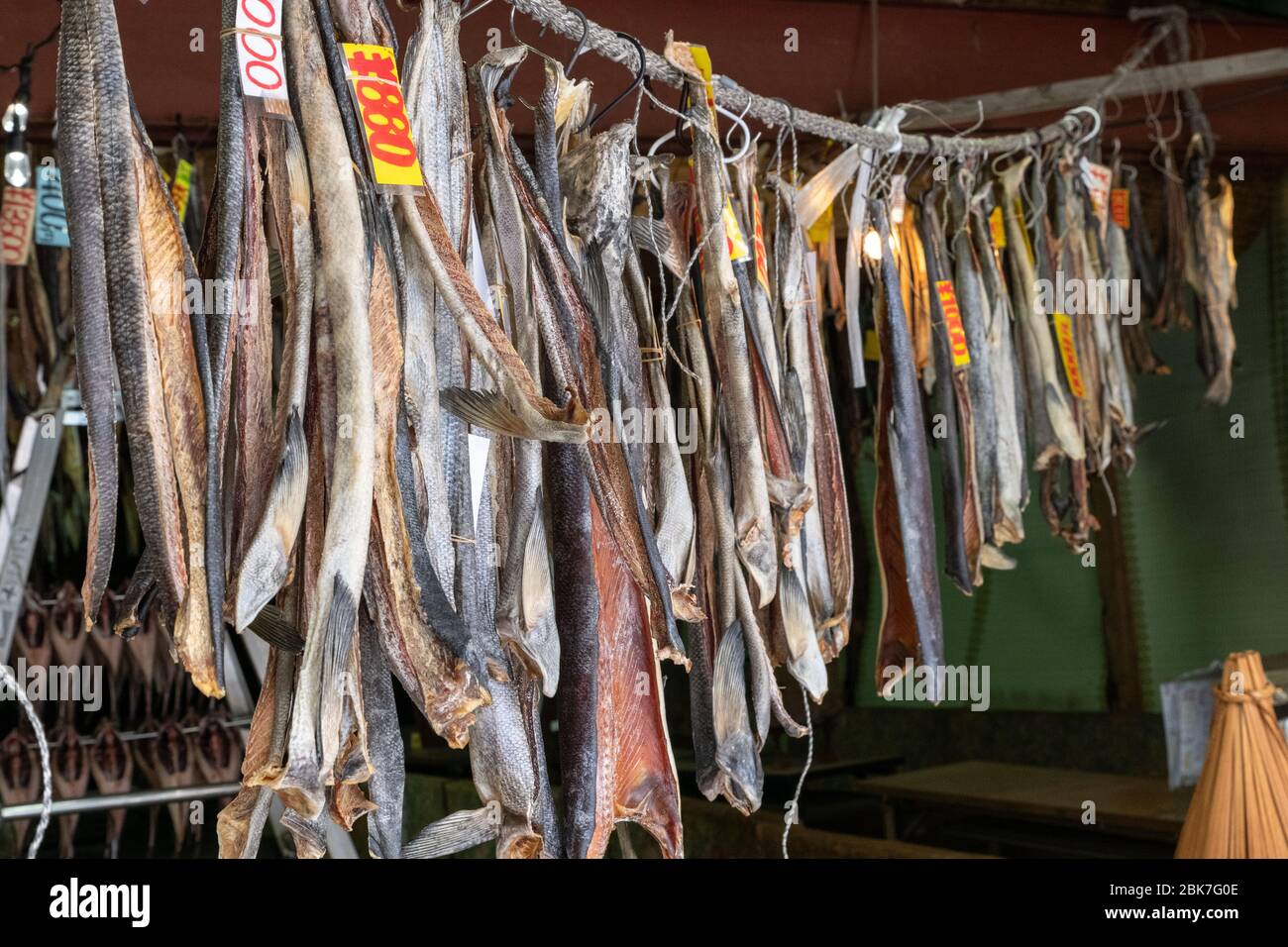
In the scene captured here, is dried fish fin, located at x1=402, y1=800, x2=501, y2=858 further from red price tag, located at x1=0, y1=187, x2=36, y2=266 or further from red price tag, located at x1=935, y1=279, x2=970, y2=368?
red price tag, located at x1=0, y1=187, x2=36, y2=266

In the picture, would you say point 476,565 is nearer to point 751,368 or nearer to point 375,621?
point 375,621

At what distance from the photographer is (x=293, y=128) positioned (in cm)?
145

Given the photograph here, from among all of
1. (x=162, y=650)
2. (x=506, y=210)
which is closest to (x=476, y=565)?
(x=506, y=210)

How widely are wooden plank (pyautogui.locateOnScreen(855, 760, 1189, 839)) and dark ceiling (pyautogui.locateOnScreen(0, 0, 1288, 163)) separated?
77.7 inches

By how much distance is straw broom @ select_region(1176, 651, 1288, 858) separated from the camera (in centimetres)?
237

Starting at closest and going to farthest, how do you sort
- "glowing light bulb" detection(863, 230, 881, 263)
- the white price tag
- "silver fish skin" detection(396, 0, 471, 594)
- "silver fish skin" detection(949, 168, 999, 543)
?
the white price tag, "silver fish skin" detection(396, 0, 471, 594), "glowing light bulb" detection(863, 230, 881, 263), "silver fish skin" detection(949, 168, 999, 543)

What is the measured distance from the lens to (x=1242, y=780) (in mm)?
2416

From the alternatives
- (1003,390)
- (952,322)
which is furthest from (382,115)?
(1003,390)

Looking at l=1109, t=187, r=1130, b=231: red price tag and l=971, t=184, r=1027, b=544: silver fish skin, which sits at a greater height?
l=1109, t=187, r=1130, b=231: red price tag

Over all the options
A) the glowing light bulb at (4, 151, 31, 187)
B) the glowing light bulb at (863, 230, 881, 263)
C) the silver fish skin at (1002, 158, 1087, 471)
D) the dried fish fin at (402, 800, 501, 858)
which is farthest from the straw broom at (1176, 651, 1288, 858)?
the glowing light bulb at (4, 151, 31, 187)

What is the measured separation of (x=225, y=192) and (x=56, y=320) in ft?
6.31

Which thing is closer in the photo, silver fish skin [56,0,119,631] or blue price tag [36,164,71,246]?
silver fish skin [56,0,119,631]

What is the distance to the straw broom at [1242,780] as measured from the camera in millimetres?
2367

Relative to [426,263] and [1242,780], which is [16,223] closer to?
[426,263]
